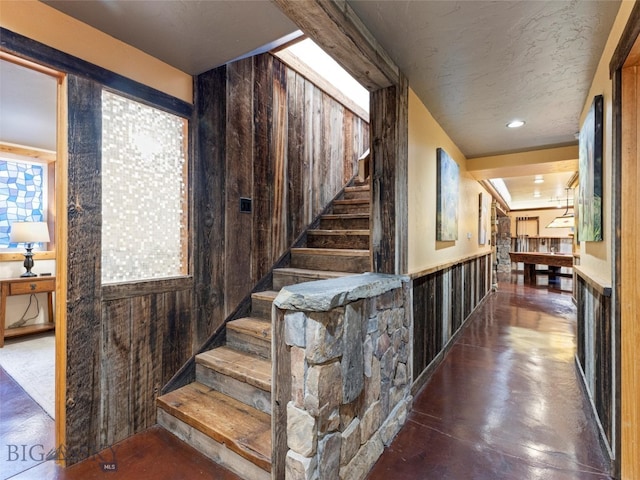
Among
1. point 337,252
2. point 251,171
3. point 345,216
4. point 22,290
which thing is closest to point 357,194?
point 345,216

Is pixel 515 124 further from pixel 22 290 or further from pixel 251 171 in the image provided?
Answer: pixel 22 290

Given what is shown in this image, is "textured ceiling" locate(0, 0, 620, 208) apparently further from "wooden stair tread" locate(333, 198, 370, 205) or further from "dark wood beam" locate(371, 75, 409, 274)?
"wooden stair tread" locate(333, 198, 370, 205)

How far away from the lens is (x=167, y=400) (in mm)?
1859

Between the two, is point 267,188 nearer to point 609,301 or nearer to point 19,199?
point 609,301

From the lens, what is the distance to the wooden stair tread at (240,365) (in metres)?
1.77

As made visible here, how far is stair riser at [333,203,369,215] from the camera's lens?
3331mm

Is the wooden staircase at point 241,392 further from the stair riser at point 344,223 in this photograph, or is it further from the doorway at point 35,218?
the doorway at point 35,218

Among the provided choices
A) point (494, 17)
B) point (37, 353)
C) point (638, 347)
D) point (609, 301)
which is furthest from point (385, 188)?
point (37, 353)

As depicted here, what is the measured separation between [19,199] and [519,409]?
18.3ft

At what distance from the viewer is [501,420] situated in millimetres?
1990

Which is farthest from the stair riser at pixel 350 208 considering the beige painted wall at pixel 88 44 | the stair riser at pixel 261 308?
the beige painted wall at pixel 88 44

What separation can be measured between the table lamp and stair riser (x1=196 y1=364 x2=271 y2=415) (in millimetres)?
2930

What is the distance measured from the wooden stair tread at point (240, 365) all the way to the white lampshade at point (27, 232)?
2.92 meters

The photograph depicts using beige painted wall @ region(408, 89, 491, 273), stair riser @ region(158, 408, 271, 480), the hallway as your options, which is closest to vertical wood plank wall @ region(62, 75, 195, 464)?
stair riser @ region(158, 408, 271, 480)
